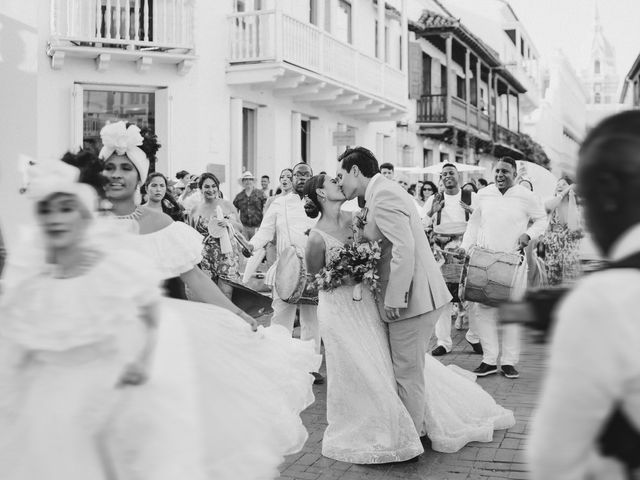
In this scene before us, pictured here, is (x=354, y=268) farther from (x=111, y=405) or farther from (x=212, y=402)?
(x=111, y=405)

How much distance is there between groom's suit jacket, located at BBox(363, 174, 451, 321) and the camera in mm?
5562

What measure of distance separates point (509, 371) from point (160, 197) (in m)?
3.75

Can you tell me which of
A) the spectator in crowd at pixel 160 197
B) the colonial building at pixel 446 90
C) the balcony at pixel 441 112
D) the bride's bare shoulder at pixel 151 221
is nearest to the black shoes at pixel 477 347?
the spectator in crowd at pixel 160 197

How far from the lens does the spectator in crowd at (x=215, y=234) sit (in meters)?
8.91

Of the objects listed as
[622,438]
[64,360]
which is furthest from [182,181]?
[622,438]

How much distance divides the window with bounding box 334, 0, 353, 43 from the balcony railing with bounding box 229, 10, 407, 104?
1.24m

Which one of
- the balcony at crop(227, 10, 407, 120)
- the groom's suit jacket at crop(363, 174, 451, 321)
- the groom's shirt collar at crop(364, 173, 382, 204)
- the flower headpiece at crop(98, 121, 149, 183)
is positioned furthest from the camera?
the balcony at crop(227, 10, 407, 120)

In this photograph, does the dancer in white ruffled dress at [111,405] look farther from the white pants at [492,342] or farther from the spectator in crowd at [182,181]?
the spectator in crowd at [182,181]

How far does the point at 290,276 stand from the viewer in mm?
8203

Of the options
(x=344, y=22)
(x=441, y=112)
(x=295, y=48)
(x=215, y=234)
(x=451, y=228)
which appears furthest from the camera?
(x=441, y=112)

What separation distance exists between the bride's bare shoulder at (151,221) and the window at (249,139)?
51.3 feet

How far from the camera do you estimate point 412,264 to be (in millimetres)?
5582

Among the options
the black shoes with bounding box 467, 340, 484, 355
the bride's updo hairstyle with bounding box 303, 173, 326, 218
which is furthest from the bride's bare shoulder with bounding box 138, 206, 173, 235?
the black shoes with bounding box 467, 340, 484, 355

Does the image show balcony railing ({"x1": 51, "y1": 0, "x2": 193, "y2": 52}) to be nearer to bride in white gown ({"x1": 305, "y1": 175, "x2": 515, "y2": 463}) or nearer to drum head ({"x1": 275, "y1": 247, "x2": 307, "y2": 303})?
drum head ({"x1": 275, "y1": 247, "x2": 307, "y2": 303})
